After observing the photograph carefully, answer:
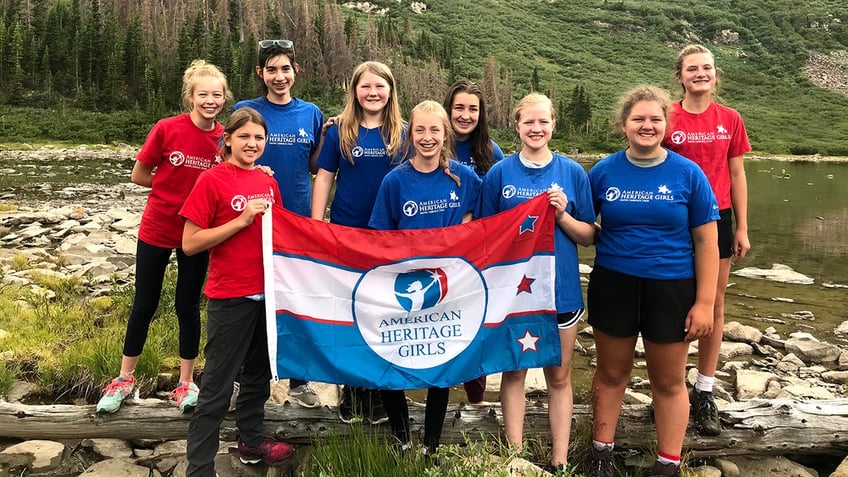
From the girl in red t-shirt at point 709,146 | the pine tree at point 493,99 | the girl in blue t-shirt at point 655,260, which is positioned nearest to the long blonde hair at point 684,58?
the girl in red t-shirt at point 709,146

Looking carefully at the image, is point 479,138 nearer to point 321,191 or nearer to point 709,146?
point 321,191

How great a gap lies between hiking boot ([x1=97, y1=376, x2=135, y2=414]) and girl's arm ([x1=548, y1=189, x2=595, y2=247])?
3.94 metres

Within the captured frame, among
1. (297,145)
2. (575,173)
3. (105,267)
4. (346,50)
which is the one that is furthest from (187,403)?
(346,50)

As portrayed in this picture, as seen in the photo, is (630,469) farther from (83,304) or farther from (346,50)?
(346,50)

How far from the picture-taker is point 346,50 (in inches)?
4232

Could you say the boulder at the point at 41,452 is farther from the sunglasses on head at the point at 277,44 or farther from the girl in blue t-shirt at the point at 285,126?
the sunglasses on head at the point at 277,44

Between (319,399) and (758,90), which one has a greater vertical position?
(758,90)

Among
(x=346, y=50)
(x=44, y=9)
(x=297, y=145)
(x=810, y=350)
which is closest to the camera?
(x=297, y=145)

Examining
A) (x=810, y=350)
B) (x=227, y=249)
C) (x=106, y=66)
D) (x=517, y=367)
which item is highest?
(x=106, y=66)

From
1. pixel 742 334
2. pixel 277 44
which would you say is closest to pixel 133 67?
pixel 277 44

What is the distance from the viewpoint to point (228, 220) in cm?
424

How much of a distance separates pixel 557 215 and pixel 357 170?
6.12 ft

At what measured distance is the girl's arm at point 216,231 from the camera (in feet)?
13.5

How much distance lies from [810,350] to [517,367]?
7.43m
